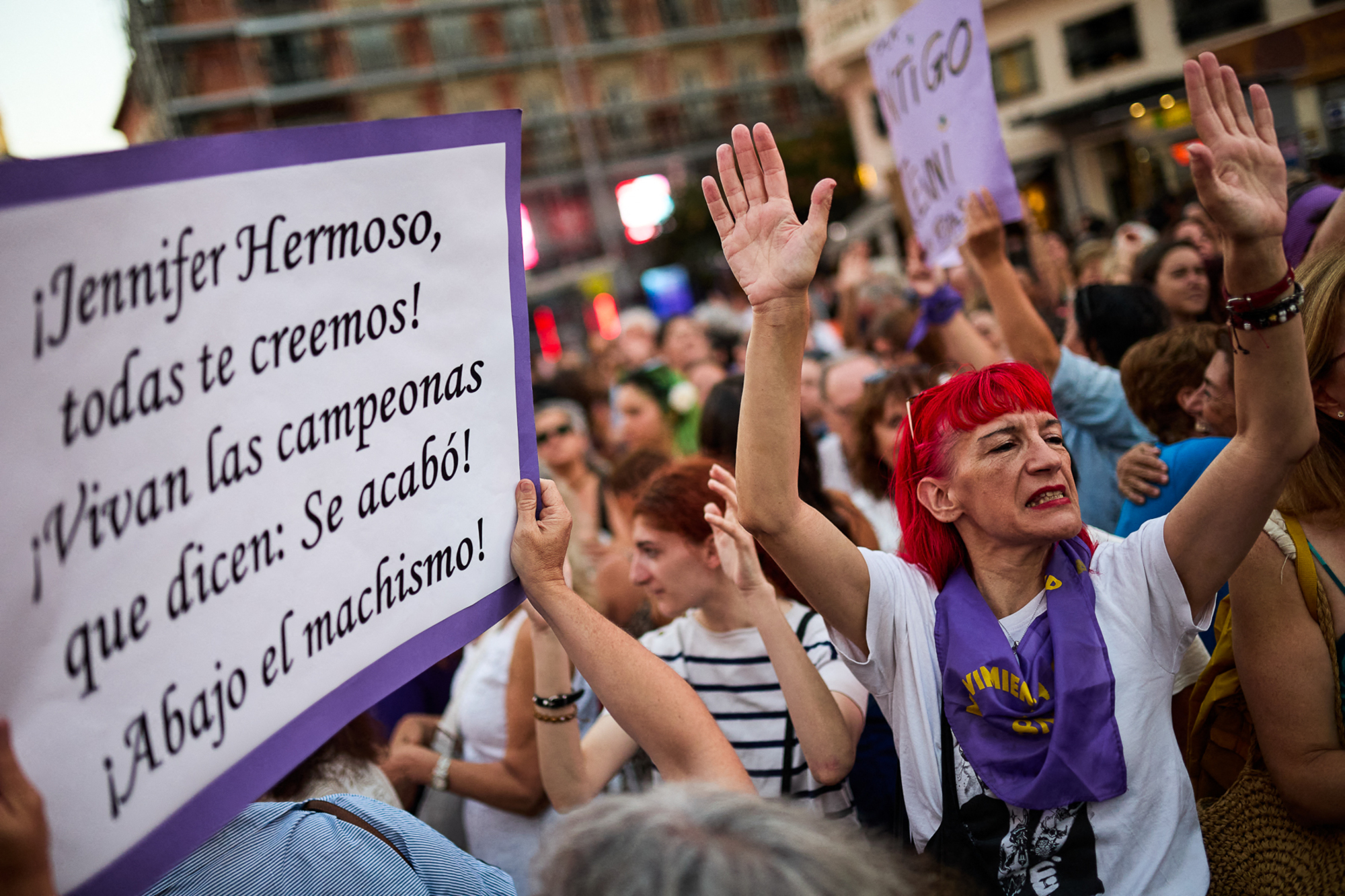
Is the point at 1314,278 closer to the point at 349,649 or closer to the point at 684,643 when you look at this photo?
the point at 684,643

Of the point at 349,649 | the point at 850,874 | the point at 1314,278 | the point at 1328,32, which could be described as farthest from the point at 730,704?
the point at 1328,32

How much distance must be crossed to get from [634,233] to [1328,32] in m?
11.9

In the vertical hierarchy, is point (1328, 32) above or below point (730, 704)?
above

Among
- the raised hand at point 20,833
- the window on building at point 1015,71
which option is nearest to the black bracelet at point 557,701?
the raised hand at point 20,833

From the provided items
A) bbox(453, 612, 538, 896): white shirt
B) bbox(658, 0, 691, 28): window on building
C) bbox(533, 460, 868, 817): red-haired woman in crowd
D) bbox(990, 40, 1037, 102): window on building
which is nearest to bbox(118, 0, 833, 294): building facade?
bbox(658, 0, 691, 28): window on building

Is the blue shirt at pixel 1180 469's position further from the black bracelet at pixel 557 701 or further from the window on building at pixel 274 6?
the window on building at pixel 274 6

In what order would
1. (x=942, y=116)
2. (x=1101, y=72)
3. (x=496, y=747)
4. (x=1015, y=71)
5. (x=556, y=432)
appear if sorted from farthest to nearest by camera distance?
(x=1015, y=71), (x=1101, y=72), (x=556, y=432), (x=942, y=116), (x=496, y=747)

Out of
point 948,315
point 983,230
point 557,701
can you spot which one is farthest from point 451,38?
point 557,701

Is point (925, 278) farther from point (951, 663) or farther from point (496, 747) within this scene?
point (951, 663)

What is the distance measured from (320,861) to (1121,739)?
1.29 m

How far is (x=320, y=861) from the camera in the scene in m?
1.51

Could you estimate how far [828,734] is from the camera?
1.99 m

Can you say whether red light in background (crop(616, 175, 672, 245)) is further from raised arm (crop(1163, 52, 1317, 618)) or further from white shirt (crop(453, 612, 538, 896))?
raised arm (crop(1163, 52, 1317, 618))

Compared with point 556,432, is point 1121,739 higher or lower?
lower
